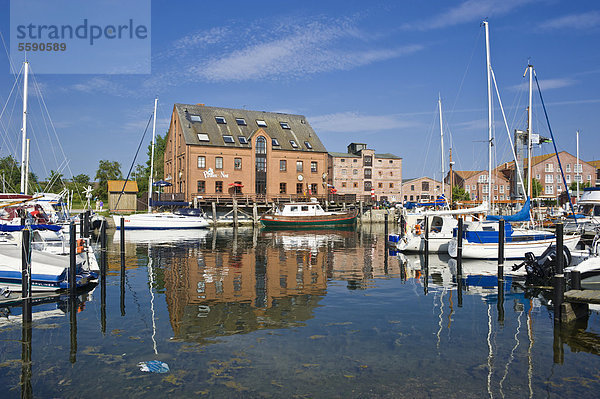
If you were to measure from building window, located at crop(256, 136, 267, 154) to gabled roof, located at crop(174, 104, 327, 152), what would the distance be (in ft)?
3.64

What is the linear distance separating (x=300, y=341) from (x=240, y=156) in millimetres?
48654

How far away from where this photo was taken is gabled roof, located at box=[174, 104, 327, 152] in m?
57.1

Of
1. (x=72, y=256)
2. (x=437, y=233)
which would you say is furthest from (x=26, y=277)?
(x=437, y=233)

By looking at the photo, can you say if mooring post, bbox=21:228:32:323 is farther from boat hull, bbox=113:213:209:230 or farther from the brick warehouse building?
the brick warehouse building

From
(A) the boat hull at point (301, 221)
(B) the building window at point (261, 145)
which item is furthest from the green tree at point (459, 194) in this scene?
(A) the boat hull at point (301, 221)

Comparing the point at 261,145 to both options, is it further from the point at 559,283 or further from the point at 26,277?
the point at 559,283

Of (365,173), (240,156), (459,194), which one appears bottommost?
(459,194)

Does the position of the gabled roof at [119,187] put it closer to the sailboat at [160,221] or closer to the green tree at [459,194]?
the sailboat at [160,221]

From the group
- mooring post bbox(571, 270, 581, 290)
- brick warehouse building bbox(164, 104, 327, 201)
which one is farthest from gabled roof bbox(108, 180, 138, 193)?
mooring post bbox(571, 270, 581, 290)

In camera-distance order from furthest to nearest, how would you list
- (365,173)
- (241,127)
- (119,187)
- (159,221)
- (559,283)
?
(365,173), (241,127), (119,187), (159,221), (559,283)

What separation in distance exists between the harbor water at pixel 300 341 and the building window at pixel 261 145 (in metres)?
41.1

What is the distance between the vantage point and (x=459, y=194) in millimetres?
85312

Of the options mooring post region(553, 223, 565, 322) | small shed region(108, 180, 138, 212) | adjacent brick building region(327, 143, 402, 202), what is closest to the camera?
mooring post region(553, 223, 565, 322)

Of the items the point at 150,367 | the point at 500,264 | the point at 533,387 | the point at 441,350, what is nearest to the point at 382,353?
the point at 441,350
